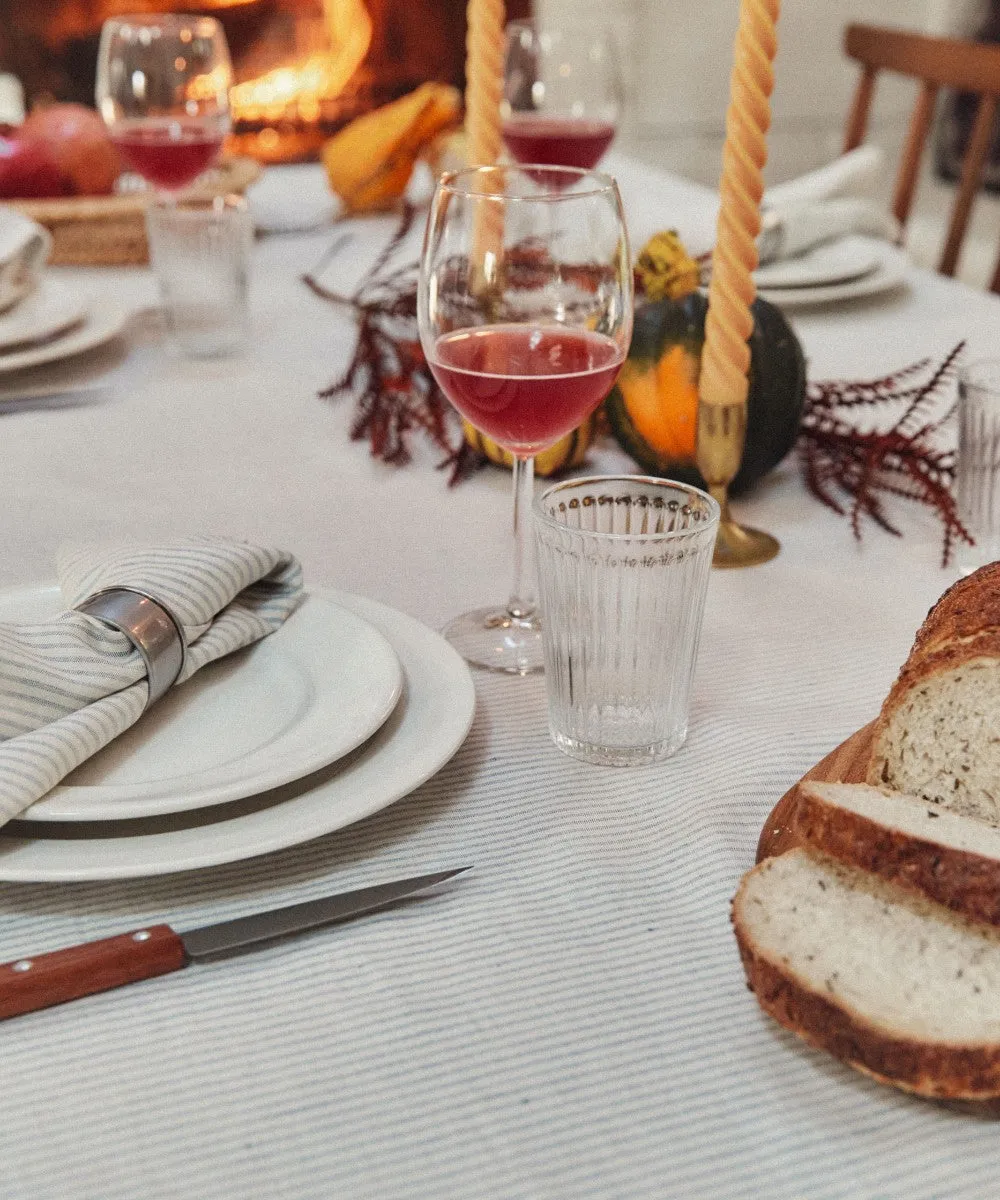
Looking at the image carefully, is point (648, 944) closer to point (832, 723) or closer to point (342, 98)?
point (832, 723)

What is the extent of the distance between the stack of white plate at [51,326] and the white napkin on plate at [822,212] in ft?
2.59

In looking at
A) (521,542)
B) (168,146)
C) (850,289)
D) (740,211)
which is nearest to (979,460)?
(740,211)

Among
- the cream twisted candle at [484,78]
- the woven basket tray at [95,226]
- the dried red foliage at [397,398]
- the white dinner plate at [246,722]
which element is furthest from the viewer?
the woven basket tray at [95,226]

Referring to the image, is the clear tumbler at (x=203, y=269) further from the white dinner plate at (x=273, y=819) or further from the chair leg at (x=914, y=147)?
the chair leg at (x=914, y=147)

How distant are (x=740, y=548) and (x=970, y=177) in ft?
4.70

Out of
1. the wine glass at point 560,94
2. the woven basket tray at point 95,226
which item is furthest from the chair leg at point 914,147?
the woven basket tray at point 95,226

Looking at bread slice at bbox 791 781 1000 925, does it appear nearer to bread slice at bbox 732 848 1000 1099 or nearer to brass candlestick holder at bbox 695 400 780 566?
bread slice at bbox 732 848 1000 1099

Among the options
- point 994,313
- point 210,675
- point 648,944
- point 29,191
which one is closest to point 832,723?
point 648,944

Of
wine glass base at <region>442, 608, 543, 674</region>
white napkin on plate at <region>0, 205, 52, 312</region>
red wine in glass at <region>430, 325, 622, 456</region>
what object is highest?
red wine in glass at <region>430, 325, 622, 456</region>

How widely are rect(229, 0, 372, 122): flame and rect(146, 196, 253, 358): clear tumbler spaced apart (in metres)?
2.79

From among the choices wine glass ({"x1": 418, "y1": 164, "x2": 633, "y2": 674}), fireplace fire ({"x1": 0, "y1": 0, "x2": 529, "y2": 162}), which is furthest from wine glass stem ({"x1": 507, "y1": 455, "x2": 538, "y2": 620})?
fireplace fire ({"x1": 0, "y1": 0, "x2": 529, "y2": 162})

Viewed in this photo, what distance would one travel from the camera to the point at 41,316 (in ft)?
4.86

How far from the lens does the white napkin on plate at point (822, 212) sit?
1653 millimetres

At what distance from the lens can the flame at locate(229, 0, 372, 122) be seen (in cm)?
411
